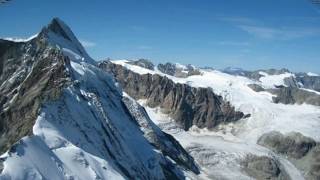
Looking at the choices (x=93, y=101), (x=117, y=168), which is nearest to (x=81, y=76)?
(x=93, y=101)

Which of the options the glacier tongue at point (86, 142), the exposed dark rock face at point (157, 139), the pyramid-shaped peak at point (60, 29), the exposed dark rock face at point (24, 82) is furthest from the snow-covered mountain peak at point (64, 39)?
the exposed dark rock face at point (157, 139)

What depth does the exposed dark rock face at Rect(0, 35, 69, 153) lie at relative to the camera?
12231 centimetres

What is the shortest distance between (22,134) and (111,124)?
40.1 m

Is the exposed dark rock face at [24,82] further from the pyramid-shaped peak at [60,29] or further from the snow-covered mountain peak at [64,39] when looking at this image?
the pyramid-shaped peak at [60,29]

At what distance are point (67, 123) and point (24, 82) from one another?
2668cm

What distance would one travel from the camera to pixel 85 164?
109312 mm

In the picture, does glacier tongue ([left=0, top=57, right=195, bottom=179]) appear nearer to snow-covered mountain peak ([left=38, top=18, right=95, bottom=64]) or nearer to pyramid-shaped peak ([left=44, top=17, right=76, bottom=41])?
snow-covered mountain peak ([left=38, top=18, right=95, bottom=64])

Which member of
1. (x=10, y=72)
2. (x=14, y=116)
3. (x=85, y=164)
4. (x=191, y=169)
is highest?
(x=10, y=72)

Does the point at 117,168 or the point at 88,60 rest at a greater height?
the point at 88,60

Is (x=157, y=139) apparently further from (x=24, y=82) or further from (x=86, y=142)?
(x=86, y=142)

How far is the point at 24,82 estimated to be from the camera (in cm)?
14438

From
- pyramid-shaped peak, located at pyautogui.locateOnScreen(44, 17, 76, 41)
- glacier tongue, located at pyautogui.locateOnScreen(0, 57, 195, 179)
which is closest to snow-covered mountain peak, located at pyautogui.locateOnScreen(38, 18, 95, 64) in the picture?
pyramid-shaped peak, located at pyautogui.locateOnScreen(44, 17, 76, 41)

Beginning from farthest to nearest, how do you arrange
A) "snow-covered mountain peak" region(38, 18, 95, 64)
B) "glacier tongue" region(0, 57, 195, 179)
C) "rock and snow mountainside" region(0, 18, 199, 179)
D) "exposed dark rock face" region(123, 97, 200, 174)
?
"exposed dark rock face" region(123, 97, 200, 174), "snow-covered mountain peak" region(38, 18, 95, 64), "rock and snow mountainside" region(0, 18, 199, 179), "glacier tongue" region(0, 57, 195, 179)

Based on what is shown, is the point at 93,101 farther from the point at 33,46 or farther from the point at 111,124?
the point at 33,46
